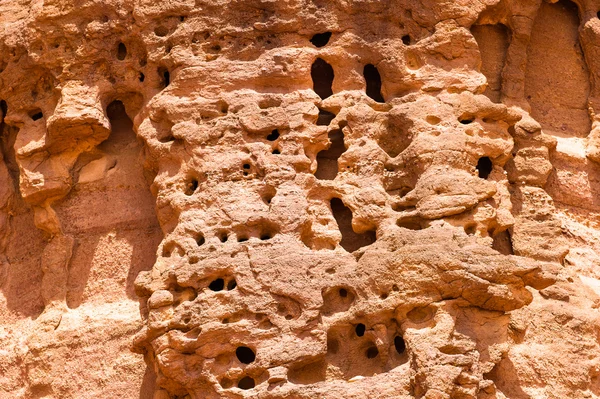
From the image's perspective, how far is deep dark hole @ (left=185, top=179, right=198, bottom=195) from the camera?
737 cm

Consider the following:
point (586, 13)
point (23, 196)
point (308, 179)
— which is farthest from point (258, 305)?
point (586, 13)

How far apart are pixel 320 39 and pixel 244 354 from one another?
2010 millimetres

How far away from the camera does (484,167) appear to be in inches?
295

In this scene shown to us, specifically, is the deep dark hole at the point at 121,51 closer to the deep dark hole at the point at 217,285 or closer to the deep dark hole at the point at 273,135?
the deep dark hole at the point at 273,135

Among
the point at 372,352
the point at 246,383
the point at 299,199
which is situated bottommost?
the point at 246,383

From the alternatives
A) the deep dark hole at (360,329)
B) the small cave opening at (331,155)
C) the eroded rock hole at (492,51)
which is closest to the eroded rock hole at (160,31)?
the small cave opening at (331,155)

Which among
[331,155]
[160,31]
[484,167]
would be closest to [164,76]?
[160,31]

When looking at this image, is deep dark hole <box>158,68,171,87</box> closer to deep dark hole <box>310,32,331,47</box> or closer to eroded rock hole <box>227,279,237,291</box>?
deep dark hole <box>310,32,331,47</box>

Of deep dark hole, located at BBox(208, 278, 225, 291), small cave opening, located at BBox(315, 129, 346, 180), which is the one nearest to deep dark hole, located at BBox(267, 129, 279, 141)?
small cave opening, located at BBox(315, 129, 346, 180)

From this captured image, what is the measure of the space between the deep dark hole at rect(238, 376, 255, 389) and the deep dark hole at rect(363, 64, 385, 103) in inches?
76.6

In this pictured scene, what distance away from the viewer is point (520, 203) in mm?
7535

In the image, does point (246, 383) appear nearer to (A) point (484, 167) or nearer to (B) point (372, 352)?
(B) point (372, 352)

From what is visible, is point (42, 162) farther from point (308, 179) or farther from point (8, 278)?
point (308, 179)

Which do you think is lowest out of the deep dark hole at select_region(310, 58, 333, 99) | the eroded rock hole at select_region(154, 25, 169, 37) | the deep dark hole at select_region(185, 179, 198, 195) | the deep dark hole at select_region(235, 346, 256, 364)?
the deep dark hole at select_region(235, 346, 256, 364)
